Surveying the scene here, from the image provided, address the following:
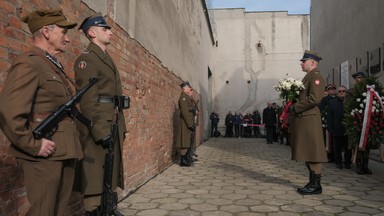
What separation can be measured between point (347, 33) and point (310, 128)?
8.54m

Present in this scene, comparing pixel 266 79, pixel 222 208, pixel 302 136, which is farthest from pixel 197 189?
pixel 266 79

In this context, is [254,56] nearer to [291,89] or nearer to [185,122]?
[185,122]

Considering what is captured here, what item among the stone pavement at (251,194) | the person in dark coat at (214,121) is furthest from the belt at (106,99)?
the person in dark coat at (214,121)

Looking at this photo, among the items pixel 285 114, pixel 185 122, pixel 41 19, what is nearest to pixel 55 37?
pixel 41 19

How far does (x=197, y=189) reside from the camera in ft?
17.4

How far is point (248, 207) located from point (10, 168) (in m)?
2.77

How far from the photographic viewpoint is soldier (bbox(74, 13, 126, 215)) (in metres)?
2.88

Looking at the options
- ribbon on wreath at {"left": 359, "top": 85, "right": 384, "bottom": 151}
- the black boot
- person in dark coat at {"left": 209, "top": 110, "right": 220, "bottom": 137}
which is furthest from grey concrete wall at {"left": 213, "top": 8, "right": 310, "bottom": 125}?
the black boot

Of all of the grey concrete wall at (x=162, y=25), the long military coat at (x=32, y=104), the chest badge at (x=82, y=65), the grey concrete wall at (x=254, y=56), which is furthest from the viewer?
the grey concrete wall at (x=254, y=56)

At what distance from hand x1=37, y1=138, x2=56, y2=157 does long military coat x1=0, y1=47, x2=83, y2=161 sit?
0.02 metres

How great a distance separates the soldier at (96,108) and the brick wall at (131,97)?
14.7 inches

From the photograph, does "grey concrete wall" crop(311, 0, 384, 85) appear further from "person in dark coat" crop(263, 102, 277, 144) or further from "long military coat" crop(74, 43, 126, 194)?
"long military coat" crop(74, 43, 126, 194)

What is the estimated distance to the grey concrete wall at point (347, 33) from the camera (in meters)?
9.52

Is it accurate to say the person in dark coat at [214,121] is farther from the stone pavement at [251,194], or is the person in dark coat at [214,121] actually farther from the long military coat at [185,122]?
the stone pavement at [251,194]
